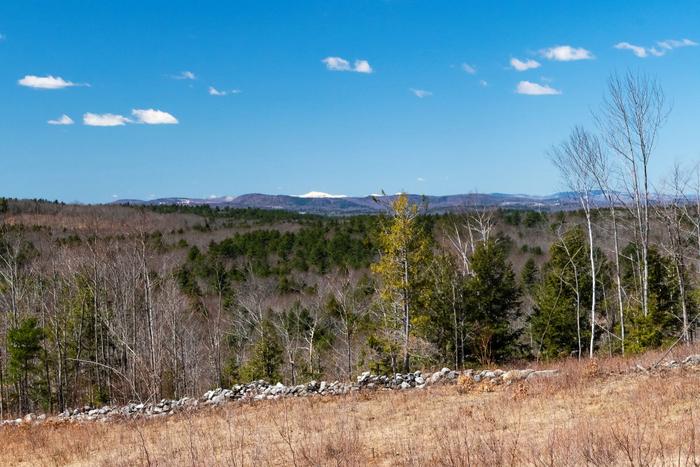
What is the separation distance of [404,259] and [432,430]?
1524 cm

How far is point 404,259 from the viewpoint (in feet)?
80.6

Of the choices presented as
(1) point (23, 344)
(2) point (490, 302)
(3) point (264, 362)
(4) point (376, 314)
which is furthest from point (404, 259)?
(1) point (23, 344)

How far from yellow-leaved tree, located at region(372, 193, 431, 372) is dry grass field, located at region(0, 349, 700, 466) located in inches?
422

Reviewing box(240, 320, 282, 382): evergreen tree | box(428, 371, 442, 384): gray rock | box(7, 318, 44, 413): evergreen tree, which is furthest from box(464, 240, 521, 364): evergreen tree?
box(7, 318, 44, 413): evergreen tree

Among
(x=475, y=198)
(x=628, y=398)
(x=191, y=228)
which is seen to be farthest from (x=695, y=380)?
(x=191, y=228)

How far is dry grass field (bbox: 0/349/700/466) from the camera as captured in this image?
6703mm

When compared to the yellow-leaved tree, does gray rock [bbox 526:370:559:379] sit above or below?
below

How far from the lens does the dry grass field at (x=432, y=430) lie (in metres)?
6.70

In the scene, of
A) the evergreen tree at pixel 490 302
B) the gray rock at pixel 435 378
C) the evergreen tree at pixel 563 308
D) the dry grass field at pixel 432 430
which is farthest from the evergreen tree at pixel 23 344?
the evergreen tree at pixel 563 308

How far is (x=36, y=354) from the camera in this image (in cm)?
2903

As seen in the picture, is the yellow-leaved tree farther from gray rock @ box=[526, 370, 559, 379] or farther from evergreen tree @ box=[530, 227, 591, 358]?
gray rock @ box=[526, 370, 559, 379]

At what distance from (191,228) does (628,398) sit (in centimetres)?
9823

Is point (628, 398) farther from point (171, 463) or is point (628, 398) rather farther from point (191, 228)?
point (191, 228)

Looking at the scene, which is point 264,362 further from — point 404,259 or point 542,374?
point 542,374
